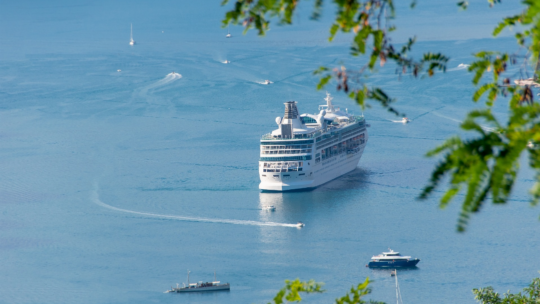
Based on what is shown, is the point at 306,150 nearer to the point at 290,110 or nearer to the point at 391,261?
the point at 290,110

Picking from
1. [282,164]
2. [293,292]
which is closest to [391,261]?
[282,164]

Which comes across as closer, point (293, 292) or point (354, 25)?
point (354, 25)

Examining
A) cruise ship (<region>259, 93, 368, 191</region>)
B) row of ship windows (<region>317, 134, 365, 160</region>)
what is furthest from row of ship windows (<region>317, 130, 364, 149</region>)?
row of ship windows (<region>317, 134, 365, 160</region>)

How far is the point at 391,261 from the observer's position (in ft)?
103

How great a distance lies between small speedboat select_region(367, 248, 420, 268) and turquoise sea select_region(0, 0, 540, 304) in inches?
14.8

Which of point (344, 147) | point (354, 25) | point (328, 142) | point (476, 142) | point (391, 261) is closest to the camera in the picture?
point (476, 142)

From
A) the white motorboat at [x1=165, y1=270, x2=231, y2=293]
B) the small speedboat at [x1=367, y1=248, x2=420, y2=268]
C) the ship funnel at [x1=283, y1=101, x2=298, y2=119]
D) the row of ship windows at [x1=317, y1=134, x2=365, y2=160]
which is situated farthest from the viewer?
the row of ship windows at [x1=317, y1=134, x2=365, y2=160]

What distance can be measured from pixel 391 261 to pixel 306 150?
47.3 feet

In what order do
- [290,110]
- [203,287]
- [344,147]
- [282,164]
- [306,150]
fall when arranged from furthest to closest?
[344,147] < [290,110] < [306,150] < [282,164] < [203,287]

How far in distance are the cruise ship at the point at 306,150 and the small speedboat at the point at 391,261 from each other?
1252 cm

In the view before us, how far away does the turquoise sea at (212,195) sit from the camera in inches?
1216

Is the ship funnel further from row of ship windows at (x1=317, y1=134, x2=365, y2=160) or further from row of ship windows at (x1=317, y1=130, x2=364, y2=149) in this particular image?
row of ship windows at (x1=317, y1=134, x2=365, y2=160)

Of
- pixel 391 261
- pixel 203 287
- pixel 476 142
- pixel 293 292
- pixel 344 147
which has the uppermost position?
pixel 476 142

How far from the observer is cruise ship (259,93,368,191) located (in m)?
43.9
